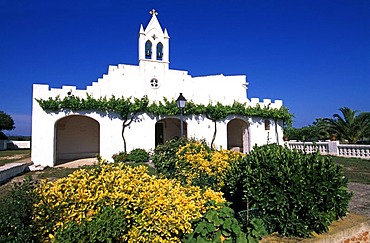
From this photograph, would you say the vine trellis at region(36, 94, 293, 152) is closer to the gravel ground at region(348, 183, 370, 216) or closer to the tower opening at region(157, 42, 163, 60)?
the tower opening at region(157, 42, 163, 60)

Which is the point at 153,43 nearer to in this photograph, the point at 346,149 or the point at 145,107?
the point at 145,107

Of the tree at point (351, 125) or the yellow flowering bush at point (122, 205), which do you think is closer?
the yellow flowering bush at point (122, 205)

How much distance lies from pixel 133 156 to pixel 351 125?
57.4 feet

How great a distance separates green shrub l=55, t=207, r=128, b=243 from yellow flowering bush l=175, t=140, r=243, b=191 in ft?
9.71

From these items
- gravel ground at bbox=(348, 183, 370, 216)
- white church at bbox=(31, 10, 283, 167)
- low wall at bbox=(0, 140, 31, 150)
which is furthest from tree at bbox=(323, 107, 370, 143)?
low wall at bbox=(0, 140, 31, 150)

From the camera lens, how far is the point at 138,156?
1367cm

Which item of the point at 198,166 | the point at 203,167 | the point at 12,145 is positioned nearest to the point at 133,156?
the point at 198,166

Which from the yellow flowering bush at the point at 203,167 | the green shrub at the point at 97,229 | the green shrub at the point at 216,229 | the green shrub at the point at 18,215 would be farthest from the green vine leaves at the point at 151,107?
the green shrub at the point at 97,229

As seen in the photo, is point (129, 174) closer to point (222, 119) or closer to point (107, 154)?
point (107, 154)

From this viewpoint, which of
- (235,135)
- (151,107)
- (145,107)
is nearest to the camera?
(145,107)

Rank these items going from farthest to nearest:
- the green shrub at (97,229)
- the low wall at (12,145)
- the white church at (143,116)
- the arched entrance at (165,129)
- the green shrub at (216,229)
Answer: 1. the low wall at (12,145)
2. the arched entrance at (165,129)
3. the white church at (143,116)
4. the green shrub at (216,229)
5. the green shrub at (97,229)

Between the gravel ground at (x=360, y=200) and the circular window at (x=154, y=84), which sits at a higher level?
the circular window at (x=154, y=84)

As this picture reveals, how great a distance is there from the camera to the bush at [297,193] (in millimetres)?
3797

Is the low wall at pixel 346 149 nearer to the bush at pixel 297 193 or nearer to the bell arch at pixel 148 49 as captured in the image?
the bell arch at pixel 148 49
